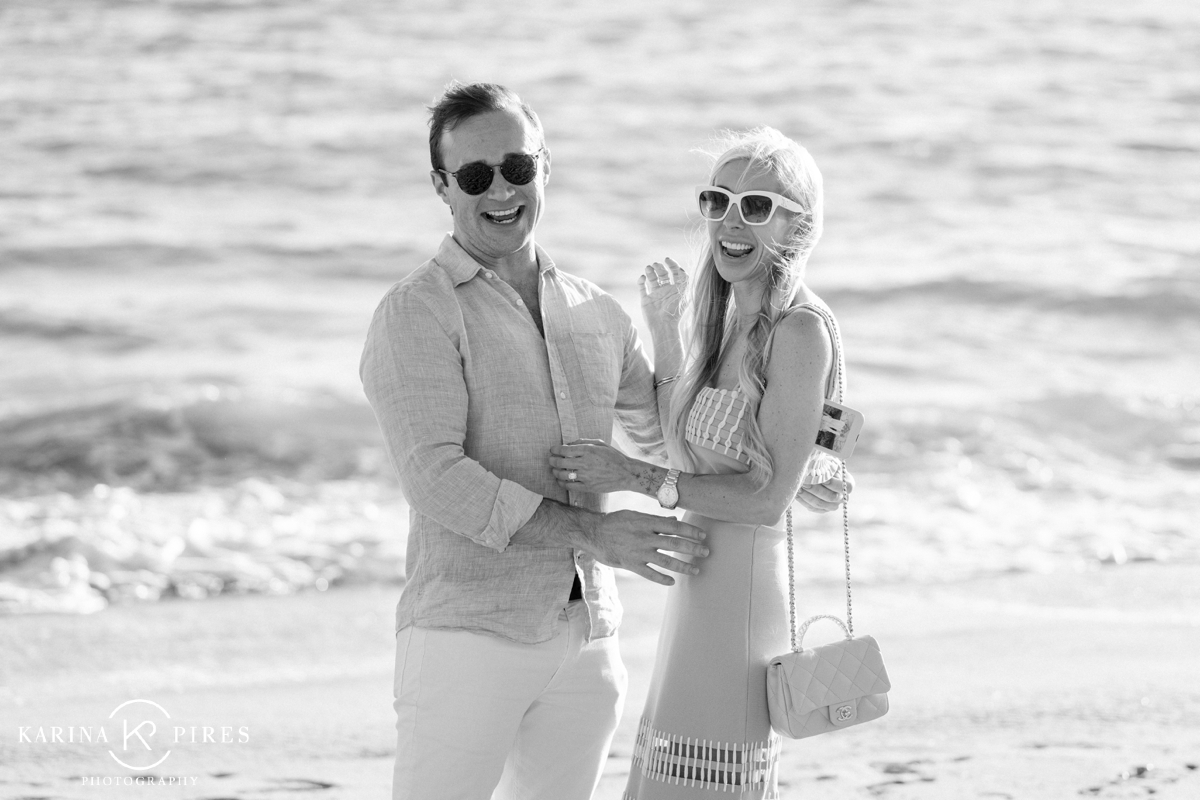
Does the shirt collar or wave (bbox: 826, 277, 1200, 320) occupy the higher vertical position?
wave (bbox: 826, 277, 1200, 320)

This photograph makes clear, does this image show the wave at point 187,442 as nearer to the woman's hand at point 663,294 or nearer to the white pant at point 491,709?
the woman's hand at point 663,294

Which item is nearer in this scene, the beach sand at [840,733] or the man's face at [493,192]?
the man's face at [493,192]

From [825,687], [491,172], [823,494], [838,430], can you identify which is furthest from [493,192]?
[825,687]

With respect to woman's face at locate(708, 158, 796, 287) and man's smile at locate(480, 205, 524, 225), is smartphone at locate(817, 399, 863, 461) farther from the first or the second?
man's smile at locate(480, 205, 524, 225)

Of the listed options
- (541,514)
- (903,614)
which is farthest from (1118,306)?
(541,514)

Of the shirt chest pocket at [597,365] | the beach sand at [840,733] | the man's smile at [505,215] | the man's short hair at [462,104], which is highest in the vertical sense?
the man's short hair at [462,104]

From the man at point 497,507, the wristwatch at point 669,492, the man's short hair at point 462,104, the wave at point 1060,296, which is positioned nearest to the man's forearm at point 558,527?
the man at point 497,507

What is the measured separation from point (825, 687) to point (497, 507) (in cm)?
77

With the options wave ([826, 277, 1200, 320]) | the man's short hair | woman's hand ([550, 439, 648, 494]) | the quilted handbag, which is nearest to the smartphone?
the quilted handbag

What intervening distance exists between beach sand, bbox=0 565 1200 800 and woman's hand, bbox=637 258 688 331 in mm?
1655

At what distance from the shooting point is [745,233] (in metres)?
2.74

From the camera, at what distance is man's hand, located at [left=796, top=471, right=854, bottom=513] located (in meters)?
2.99

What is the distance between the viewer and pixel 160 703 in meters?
4.77

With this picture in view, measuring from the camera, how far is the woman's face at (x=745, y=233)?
2.74 meters
